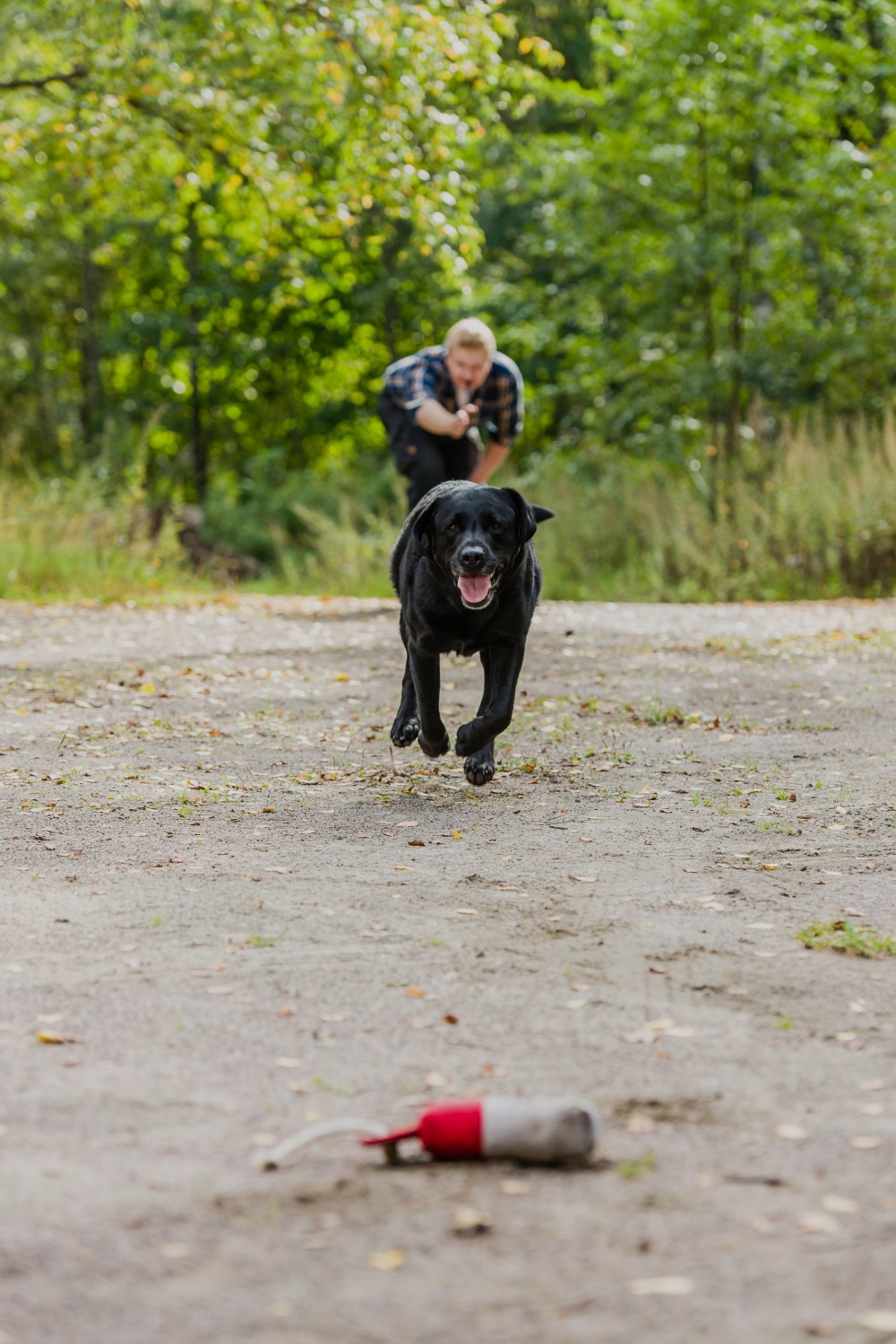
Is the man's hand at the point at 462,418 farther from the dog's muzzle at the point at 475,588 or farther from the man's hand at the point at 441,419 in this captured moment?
the dog's muzzle at the point at 475,588

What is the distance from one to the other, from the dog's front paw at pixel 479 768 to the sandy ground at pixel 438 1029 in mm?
131

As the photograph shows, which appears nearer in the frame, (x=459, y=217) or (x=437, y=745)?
(x=437, y=745)

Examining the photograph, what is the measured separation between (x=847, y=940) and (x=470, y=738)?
2073 mm

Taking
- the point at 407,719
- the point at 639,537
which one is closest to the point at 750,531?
the point at 639,537

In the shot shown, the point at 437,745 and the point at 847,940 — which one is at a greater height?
the point at 437,745

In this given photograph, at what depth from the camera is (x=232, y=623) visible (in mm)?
11508

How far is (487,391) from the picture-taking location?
9.25m

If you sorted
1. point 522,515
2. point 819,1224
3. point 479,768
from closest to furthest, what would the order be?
point 819,1224, point 522,515, point 479,768

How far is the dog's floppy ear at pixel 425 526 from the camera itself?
18.2 feet

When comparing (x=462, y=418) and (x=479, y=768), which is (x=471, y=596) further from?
(x=462, y=418)

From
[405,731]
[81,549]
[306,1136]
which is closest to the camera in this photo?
[306,1136]

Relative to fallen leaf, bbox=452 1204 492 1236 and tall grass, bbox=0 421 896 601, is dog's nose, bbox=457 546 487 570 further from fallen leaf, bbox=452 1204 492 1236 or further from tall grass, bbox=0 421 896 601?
tall grass, bbox=0 421 896 601

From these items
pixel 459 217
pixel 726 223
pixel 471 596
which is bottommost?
pixel 471 596

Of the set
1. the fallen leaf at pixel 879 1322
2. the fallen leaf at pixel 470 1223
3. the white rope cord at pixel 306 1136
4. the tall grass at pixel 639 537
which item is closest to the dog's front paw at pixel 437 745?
the white rope cord at pixel 306 1136
